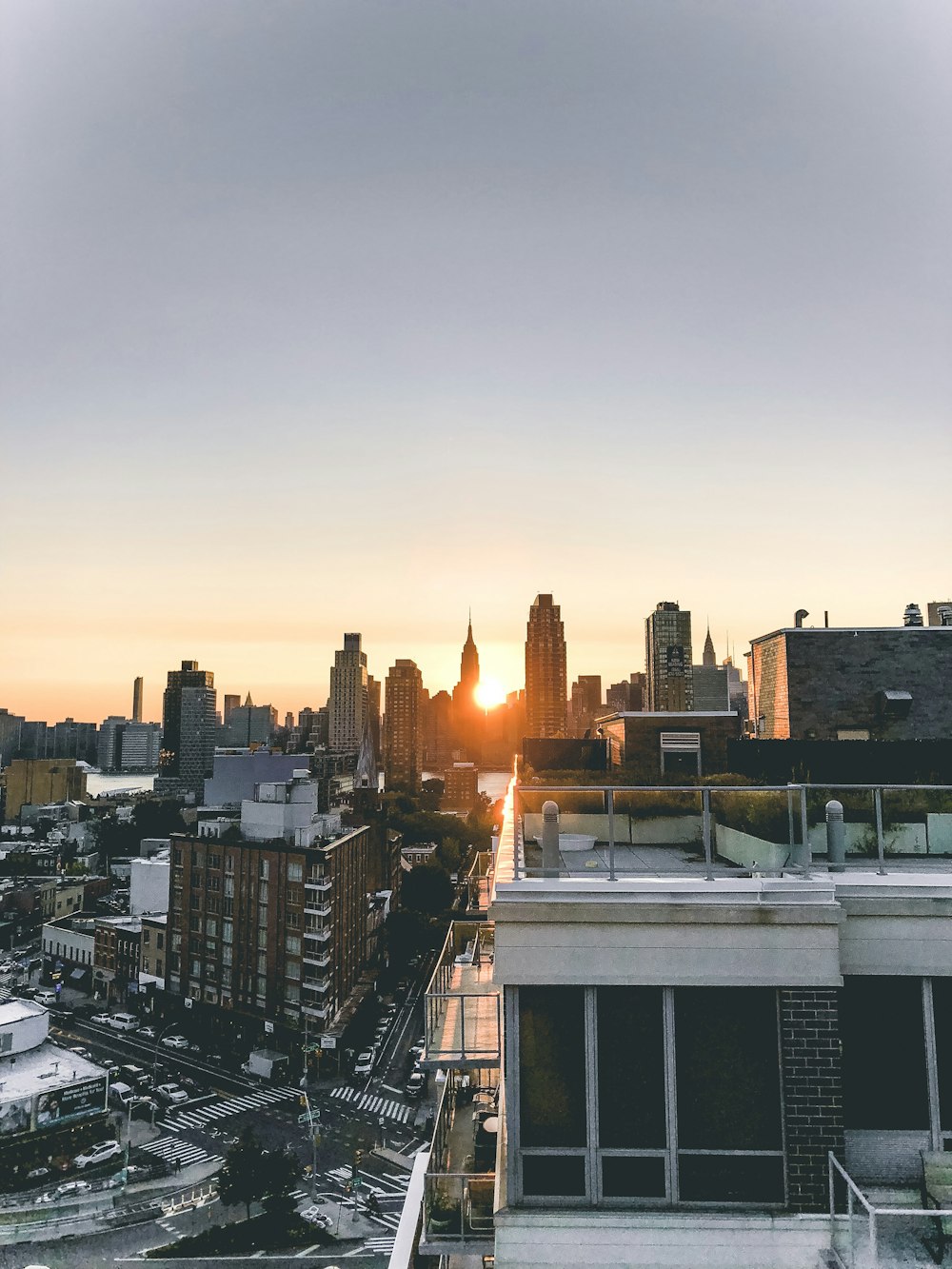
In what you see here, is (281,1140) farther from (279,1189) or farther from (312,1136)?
(279,1189)

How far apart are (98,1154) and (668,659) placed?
124 meters

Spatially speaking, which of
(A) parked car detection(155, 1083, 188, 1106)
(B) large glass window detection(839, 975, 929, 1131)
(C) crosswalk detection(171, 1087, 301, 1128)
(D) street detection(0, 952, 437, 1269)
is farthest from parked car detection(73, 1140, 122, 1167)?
(B) large glass window detection(839, 975, 929, 1131)

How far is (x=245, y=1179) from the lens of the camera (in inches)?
1363

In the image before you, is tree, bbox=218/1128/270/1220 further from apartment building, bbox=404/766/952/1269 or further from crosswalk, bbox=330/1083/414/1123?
apartment building, bbox=404/766/952/1269

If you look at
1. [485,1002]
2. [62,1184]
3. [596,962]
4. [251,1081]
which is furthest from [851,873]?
[251,1081]

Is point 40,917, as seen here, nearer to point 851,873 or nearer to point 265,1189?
point 265,1189

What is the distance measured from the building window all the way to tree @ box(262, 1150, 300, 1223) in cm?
3527

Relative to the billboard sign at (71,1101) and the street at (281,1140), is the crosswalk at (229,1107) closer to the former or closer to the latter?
the street at (281,1140)

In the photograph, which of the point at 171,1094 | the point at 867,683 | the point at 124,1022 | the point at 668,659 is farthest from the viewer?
the point at 668,659

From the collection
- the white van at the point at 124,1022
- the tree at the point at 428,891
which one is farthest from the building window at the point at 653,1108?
the tree at the point at 428,891

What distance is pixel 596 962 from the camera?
709 cm

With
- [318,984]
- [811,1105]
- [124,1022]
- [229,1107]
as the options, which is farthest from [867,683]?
[124,1022]

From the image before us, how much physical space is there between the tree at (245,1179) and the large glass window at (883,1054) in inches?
1444

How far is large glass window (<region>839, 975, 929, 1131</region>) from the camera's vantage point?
7137 millimetres
